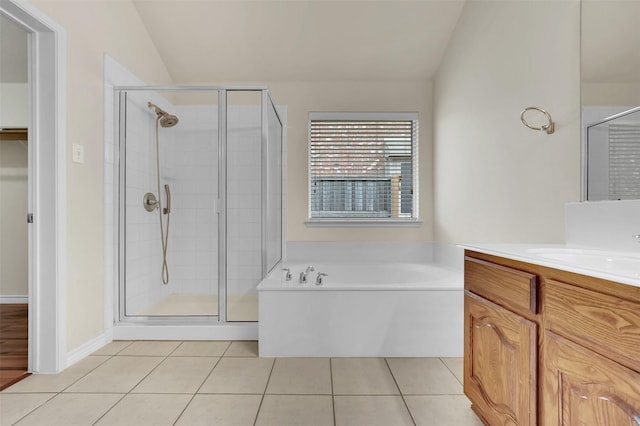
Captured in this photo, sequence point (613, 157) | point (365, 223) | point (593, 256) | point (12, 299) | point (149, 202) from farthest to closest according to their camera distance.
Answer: point (365, 223) → point (12, 299) → point (149, 202) → point (613, 157) → point (593, 256)

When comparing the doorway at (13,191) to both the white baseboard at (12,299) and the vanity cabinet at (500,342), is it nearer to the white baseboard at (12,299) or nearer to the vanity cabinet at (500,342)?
the white baseboard at (12,299)

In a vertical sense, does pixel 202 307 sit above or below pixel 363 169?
below

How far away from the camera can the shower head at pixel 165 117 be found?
2.70 metres

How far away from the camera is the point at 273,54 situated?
3.25 m

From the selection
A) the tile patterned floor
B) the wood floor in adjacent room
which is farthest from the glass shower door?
the wood floor in adjacent room

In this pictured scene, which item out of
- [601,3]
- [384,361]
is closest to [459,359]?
[384,361]

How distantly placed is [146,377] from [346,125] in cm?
277

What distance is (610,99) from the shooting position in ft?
4.83

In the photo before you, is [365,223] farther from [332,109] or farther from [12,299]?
[12,299]

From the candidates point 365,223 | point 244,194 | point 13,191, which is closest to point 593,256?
point 244,194

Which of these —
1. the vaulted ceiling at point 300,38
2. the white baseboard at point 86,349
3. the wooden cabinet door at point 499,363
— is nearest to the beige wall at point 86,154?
the white baseboard at point 86,349

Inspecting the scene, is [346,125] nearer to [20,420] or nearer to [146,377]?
[146,377]

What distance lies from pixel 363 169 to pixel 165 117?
1910 mm

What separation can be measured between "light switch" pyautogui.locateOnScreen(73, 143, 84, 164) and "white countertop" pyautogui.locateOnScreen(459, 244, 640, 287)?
7.38ft
